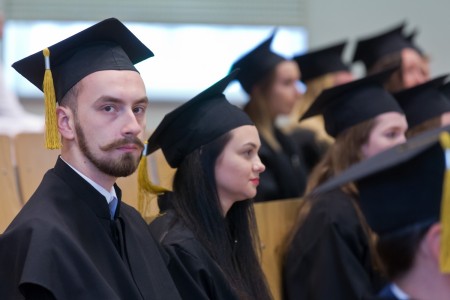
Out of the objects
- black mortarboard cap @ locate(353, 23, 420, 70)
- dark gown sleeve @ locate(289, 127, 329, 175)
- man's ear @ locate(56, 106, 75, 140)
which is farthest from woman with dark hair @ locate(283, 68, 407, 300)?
black mortarboard cap @ locate(353, 23, 420, 70)

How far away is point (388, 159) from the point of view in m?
2.09

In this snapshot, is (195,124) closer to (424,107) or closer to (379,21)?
A: (424,107)

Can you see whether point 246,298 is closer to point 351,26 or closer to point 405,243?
point 405,243

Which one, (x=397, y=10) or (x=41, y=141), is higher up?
(x=397, y=10)

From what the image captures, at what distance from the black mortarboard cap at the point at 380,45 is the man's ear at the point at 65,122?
3.42 metres

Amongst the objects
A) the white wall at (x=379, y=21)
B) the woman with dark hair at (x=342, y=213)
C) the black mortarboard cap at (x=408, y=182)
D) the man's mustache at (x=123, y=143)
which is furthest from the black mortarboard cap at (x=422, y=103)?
the white wall at (x=379, y=21)

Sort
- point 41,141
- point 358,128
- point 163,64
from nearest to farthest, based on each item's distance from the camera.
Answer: point 41,141 → point 358,128 → point 163,64

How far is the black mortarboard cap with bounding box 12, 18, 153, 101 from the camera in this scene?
2.75m

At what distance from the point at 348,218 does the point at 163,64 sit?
3745 millimetres

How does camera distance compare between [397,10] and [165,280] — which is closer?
[165,280]

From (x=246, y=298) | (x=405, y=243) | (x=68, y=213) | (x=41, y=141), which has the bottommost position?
(x=246, y=298)

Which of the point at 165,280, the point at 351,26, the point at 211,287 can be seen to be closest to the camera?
the point at 165,280

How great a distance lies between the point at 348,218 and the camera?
12.7ft

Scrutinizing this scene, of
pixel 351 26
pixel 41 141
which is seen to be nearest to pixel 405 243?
pixel 41 141
